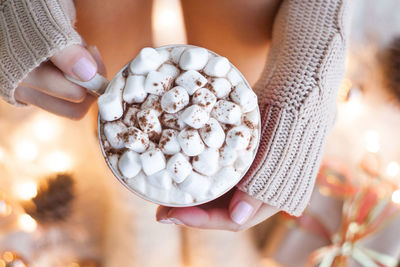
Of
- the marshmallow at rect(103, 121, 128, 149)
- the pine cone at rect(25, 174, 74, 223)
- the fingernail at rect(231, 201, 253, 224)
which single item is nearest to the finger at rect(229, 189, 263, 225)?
the fingernail at rect(231, 201, 253, 224)

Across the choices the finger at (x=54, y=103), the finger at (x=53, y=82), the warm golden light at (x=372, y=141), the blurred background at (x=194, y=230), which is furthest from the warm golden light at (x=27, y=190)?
the warm golden light at (x=372, y=141)

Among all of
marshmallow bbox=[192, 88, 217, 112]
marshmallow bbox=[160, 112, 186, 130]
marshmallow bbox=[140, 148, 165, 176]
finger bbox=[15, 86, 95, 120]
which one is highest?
marshmallow bbox=[192, 88, 217, 112]

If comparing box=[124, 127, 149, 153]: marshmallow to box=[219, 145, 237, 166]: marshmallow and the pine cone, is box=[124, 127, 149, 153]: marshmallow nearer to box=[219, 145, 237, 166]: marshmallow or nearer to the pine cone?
box=[219, 145, 237, 166]: marshmallow

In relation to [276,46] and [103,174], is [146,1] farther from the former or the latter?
[103,174]

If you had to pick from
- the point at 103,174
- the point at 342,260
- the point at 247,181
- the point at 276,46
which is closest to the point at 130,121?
the point at 247,181

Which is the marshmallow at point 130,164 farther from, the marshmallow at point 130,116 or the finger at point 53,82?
the finger at point 53,82

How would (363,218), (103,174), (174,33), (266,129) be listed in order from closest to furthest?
(266,129) → (363,218) → (103,174) → (174,33)

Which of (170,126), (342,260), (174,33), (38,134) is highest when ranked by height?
(170,126)
